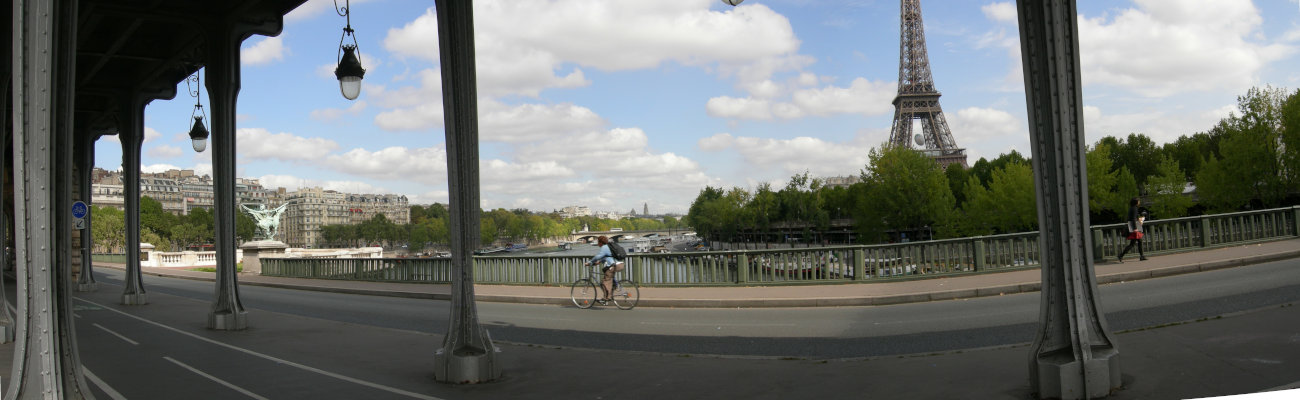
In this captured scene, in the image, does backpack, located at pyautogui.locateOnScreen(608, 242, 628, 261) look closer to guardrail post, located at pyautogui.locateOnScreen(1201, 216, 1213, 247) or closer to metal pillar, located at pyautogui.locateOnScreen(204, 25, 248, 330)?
metal pillar, located at pyautogui.locateOnScreen(204, 25, 248, 330)

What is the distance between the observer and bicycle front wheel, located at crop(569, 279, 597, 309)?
49.4 feet

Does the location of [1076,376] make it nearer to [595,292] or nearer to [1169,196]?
[595,292]

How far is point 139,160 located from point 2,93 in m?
6.93

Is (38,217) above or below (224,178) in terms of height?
below

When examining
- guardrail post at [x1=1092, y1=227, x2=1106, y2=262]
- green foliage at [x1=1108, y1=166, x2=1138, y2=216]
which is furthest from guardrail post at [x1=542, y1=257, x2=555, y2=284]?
green foliage at [x1=1108, y1=166, x2=1138, y2=216]

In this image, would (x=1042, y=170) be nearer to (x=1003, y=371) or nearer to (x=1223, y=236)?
(x=1003, y=371)

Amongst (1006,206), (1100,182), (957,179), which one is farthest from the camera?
(957,179)

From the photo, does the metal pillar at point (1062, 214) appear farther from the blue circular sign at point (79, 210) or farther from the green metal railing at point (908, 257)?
the blue circular sign at point (79, 210)

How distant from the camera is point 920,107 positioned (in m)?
97.7

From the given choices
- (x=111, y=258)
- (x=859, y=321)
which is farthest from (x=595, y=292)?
(x=111, y=258)

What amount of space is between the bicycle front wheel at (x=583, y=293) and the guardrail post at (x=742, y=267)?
137 inches

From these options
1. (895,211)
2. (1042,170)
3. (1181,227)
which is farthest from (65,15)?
(895,211)

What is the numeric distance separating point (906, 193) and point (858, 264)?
42.0 metres

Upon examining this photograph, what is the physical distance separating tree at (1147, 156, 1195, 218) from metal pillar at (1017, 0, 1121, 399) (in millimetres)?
54353
